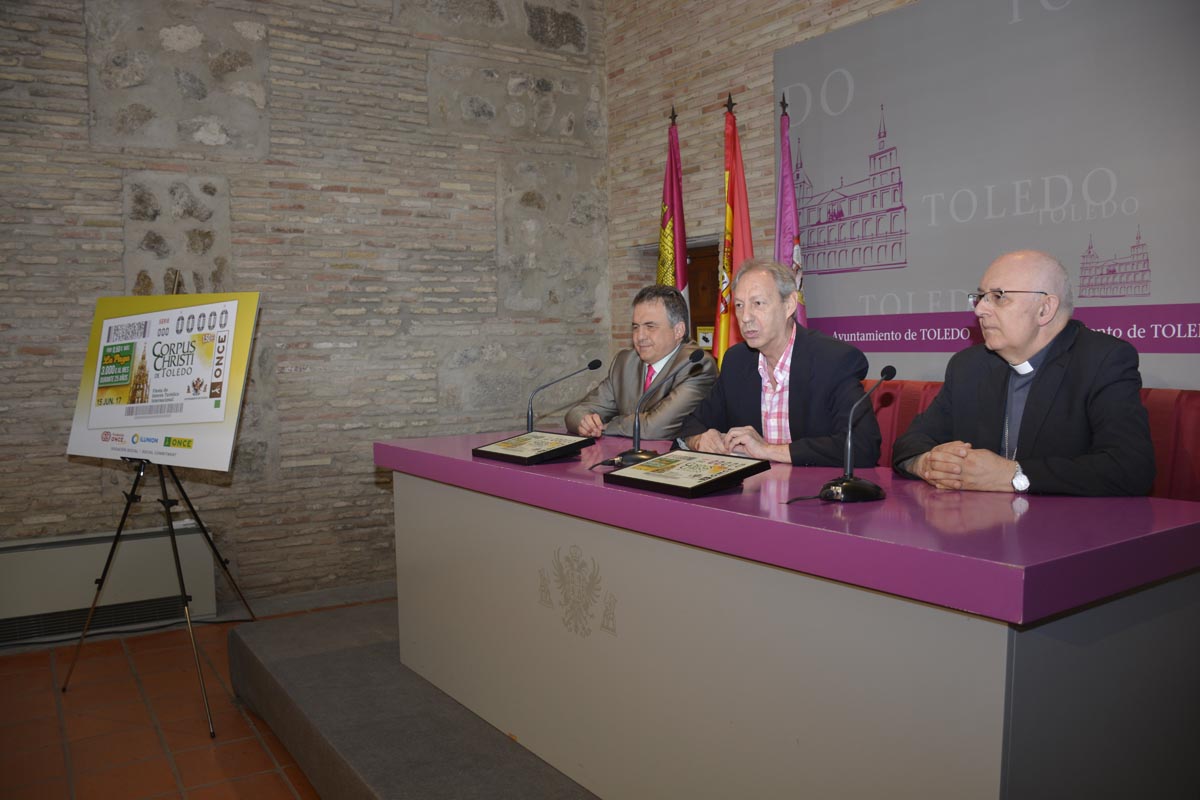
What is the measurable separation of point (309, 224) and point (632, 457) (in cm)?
338

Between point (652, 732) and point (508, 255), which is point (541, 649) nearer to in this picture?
point (652, 732)

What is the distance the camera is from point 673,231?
210 inches

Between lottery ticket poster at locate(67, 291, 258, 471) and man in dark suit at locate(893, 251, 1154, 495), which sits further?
lottery ticket poster at locate(67, 291, 258, 471)

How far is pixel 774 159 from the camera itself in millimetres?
4836

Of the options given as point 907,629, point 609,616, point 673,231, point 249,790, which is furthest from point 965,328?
point 249,790

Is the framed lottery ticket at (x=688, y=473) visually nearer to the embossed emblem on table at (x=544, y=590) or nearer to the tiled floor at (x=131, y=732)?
the embossed emblem on table at (x=544, y=590)

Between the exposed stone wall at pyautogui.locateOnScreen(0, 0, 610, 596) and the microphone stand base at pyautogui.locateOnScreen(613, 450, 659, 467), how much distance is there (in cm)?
257

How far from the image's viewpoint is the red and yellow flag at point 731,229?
4914 mm

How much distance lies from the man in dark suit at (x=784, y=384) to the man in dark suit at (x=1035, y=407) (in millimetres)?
281

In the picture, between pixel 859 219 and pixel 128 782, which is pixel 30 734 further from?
pixel 859 219

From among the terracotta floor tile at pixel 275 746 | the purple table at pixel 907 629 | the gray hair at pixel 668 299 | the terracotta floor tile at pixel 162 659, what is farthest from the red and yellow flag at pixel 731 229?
the terracotta floor tile at pixel 162 659

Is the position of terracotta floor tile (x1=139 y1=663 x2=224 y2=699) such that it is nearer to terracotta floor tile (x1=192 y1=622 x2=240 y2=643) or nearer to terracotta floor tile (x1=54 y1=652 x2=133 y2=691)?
terracotta floor tile (x1=54 y1=652 x2=133 y2=691)

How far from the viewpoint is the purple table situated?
4.31 ft

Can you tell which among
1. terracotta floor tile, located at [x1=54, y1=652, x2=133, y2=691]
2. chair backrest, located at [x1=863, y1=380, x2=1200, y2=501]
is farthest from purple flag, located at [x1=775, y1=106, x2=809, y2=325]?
terracotta floor tile, located at [x1=54, y1=652, x2=133, y2=691]
